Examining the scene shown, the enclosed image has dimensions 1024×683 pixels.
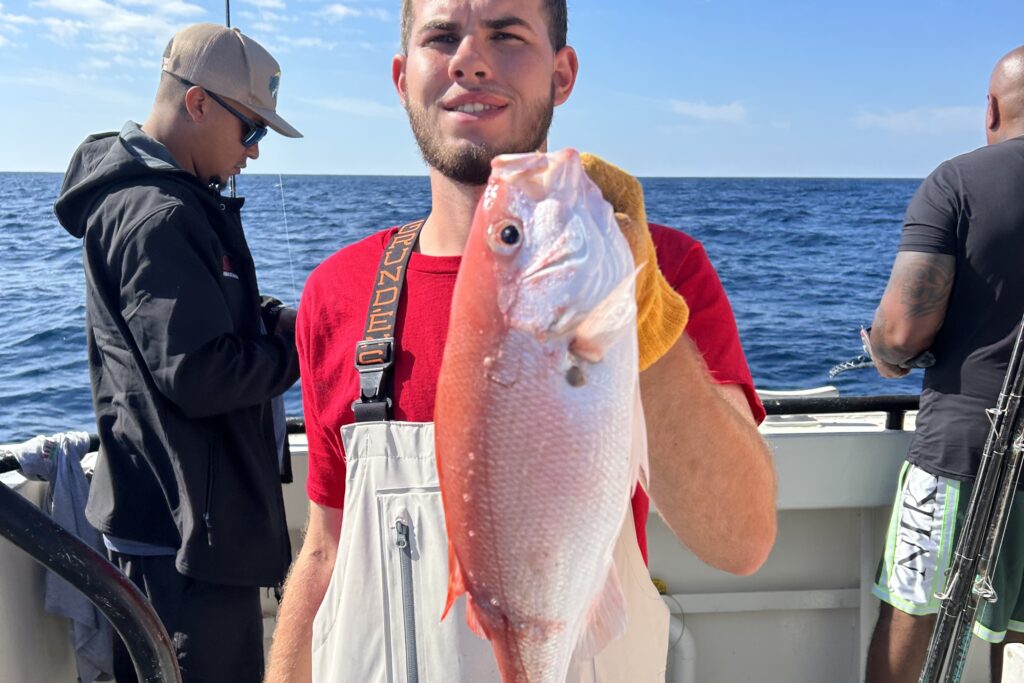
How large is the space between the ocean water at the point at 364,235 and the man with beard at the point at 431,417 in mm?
5397

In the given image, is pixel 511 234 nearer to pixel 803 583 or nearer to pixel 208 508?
pixel 208 508

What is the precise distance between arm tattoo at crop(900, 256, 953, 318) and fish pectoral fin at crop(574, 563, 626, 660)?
237cm

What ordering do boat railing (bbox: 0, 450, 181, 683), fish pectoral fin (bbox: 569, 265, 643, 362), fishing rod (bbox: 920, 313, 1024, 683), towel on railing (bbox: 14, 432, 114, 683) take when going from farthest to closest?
1. towel on railing (bbox: 14, 432, 114, 683)
2. fishing rod (bbox: 920, 313, 1024, 683)
3. boat railing (bbox: 0, 450, 181, 683)
4. fish pectoral fin (bbox: 569, 265, 643, 362)

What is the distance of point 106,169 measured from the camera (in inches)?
109

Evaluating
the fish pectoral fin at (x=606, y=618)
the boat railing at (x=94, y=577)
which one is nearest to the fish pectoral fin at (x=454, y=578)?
the fish pectoral fin at (x=606, y=618)

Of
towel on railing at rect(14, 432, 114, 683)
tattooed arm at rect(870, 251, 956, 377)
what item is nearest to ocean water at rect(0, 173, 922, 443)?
towel on railing at rect(14, 432, 114, 683)

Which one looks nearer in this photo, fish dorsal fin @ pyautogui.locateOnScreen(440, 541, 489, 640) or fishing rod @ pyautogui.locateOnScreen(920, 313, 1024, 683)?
fish dorsal fin @ pyautogui.locateOnScreen(440, 541, 489, 640)

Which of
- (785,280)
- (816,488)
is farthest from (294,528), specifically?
(785,280)

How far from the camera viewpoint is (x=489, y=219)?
116cm

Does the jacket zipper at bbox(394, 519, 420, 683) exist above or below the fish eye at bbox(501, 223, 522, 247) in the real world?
below

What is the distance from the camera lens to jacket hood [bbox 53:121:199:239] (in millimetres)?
2764

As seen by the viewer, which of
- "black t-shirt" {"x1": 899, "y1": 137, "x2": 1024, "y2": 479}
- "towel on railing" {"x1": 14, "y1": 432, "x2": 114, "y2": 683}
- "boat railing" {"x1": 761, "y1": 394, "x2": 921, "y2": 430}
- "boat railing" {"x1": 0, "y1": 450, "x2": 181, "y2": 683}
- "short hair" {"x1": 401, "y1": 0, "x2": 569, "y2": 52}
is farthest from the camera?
"boat railing" {"x1": 761, "y1": 394, "x2": 921, "y2": 430}

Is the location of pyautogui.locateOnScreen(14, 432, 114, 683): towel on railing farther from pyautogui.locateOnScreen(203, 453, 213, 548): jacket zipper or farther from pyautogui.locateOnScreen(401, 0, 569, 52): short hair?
pyautogui.locateOnScreen(401, 0, 569, 52): short hair

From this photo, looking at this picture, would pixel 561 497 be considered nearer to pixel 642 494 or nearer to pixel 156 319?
pixel 642 494
